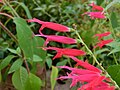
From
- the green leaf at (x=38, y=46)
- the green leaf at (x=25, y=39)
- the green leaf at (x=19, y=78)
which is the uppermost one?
the green leaf at (x=25, y=39)

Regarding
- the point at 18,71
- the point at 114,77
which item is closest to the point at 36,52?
the point at 18,71

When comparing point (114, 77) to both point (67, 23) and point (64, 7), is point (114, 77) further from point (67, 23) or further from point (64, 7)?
point (64, 7)

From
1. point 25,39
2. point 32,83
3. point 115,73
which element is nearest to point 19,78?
point 32,83

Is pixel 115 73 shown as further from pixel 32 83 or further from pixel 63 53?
pixel 32 83

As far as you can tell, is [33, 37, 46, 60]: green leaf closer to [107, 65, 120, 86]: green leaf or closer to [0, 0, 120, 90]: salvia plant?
[0, 0, 120, 90]: salvia plant

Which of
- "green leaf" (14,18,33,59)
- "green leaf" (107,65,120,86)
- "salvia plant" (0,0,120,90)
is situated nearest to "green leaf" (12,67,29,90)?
"salvia plant" (0,0,120,90)

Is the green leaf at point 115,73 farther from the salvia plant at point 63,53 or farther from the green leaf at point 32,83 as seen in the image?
the green leaf at point 32,83

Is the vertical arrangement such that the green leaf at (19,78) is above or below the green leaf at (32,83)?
below

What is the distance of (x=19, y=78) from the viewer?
1099mm

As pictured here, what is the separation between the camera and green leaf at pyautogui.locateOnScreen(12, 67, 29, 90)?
109 centimetres

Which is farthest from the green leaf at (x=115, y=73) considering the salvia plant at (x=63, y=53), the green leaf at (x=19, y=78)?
the green leaf at (x=19, y=78)

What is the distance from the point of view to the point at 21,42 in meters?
0.92

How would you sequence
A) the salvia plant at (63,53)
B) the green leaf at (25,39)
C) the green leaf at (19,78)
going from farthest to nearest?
the green leaf at (19,78) < the green leaf at (25,39) < the salvia plant at (63,53)

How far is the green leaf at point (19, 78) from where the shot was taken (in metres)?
1.09
